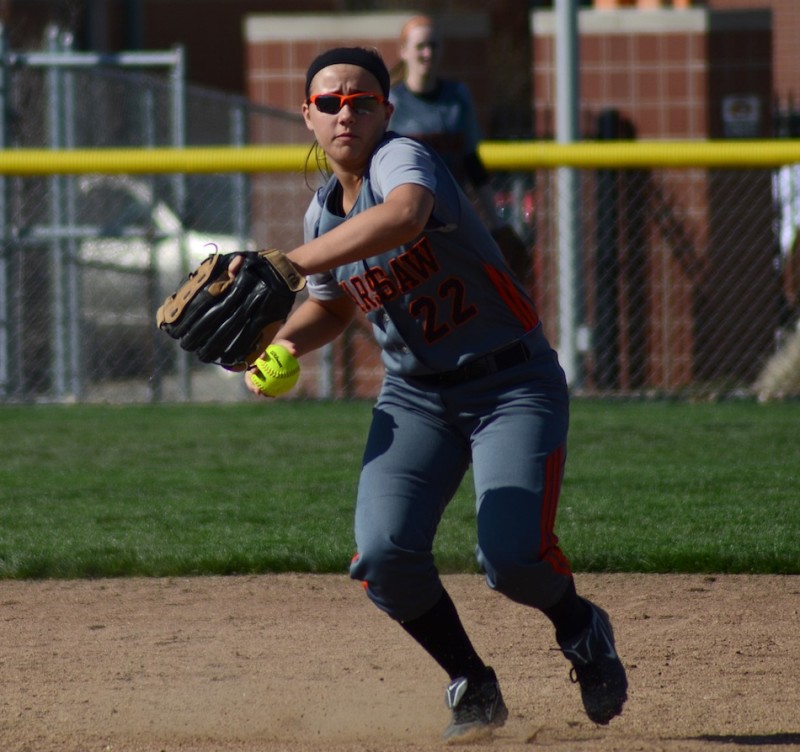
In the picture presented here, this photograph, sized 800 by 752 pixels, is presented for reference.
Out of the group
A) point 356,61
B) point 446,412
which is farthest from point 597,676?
point 356,61

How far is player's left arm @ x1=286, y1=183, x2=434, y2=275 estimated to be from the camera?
3217mm

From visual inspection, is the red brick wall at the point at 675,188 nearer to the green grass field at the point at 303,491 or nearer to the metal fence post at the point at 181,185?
the green grass field at the point at 303,491

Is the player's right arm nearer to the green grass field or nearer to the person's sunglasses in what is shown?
the person's sunglasses

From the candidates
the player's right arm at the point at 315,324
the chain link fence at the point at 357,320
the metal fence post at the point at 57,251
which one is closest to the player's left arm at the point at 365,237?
the player's right arm at the point at 315,324

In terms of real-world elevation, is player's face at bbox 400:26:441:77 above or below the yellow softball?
above

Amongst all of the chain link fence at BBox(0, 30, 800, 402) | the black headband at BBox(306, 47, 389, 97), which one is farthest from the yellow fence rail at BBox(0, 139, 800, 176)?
the black headband at BBox(306, 47, 389, 97)

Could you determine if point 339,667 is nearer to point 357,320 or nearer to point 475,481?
point 475,481

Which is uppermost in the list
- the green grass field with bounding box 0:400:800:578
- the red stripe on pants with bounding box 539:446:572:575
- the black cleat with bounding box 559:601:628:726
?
the red stripe on pants with bounding box 539:446:572:575

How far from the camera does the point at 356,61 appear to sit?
142 inches

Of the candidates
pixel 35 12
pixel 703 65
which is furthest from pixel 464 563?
pixel 35 12

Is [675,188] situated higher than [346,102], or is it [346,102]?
[346,102]

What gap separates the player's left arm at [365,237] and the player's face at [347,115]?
0.34 m

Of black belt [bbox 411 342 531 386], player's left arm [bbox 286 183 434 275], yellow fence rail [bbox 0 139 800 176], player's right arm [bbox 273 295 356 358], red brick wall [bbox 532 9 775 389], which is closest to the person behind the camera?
player's left arm [bbox 286 183 434 275]

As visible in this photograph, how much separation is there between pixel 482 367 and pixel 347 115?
709 mm
